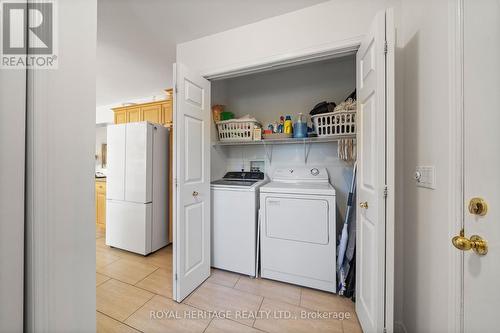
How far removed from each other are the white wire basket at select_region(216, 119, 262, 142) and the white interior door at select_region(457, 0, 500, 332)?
174cm

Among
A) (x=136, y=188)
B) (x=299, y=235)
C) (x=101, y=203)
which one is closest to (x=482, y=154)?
(x=299, y=235)

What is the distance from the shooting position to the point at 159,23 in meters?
1.72

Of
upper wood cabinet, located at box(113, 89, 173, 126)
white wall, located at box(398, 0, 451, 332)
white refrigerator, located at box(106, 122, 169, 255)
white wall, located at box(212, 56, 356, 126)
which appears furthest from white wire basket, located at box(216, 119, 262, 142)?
white wall, located at box(398, 0, 451, 332)

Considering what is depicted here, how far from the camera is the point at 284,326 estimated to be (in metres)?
1.37

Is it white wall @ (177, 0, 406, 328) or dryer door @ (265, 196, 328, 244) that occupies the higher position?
white wall @ (177, 0, 406, 328)

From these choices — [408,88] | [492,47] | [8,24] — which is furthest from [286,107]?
[8,24]

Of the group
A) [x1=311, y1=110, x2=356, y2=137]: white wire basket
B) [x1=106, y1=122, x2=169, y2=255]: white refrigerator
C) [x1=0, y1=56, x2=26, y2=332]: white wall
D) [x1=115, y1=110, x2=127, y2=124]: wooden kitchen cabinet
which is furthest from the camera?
[x1=115, y1=110, x2=127, y2=124]: wooden kitchen cabinet

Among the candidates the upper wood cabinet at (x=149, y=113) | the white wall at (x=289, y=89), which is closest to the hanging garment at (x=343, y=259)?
the white wall at (x=289, y=89)

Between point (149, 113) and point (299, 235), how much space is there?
2997 mm

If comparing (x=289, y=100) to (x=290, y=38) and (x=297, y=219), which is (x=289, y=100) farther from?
(x=297, y=219)

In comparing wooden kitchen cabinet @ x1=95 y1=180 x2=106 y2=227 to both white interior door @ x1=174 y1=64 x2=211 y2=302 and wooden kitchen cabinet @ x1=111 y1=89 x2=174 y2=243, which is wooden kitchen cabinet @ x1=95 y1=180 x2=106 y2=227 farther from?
white interior door @ x1=174 y1=64 x2=211 y2=302

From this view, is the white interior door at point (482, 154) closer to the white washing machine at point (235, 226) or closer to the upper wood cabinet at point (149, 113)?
the white washing machine at point (235, 226)

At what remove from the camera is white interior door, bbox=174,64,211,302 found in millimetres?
1566

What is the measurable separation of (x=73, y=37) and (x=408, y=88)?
1.72 meters
